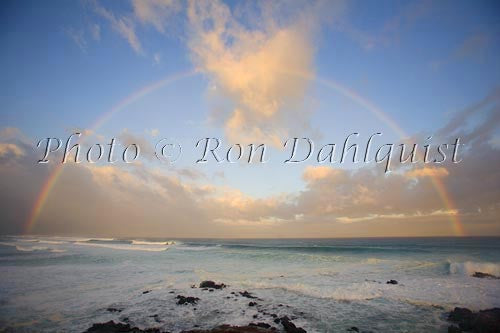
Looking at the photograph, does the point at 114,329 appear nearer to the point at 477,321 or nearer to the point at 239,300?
the point at 239,300

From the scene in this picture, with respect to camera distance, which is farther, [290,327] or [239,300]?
[239,300]

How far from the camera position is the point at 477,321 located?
1043 cm

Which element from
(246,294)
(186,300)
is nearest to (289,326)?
(246,294)

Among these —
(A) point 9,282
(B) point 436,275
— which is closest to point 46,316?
(A) point 9,282

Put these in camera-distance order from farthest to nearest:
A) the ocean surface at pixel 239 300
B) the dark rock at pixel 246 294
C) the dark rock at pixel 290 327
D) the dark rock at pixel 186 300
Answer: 1. the dark rock at pixel 246 294
2. the dark rock at pixel 186 300
3. the ocean surface at pixel 239 300
4. the dark rock at pixel 290 327

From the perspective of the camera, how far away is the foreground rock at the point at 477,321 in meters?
9.93

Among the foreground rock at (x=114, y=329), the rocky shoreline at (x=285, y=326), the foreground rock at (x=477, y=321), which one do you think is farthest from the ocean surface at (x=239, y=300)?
the foreground rock at (x=477, y=321)

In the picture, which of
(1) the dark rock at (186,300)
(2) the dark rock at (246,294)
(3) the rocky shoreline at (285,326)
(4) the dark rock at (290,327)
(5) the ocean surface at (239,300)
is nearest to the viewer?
(3) the rocky shoreline at (285,326)

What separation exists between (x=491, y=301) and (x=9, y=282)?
31238mm

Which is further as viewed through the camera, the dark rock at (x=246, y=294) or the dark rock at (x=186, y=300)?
the dark rock at (x=246, y=294)

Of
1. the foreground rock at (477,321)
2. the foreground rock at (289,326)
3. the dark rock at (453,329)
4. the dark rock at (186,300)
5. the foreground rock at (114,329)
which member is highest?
the foreground rock at (477,321)

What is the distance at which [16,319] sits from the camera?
1119 centimetres

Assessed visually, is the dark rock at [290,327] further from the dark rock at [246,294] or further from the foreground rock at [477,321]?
the foreground rock at [477,321]

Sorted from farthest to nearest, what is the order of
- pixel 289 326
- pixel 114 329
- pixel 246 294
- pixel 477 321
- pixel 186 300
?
1. pixel 246 294
2. pixel 186 300
3. pixel 477 321
4. pixel 289 326
5. pixel 114 329
